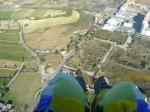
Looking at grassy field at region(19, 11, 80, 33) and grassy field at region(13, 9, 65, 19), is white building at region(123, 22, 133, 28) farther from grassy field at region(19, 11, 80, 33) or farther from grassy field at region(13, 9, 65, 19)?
grassy field at region(13, 9, 65, 19)

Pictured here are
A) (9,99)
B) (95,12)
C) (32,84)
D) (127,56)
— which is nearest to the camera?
(9,99)

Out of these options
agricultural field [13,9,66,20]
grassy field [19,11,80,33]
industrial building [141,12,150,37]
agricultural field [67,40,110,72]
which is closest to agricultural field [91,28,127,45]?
agricultural field [67,40,110,72]

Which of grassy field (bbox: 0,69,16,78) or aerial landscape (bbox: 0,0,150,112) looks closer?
aerial landscape (bbox: 0,0,150,112)

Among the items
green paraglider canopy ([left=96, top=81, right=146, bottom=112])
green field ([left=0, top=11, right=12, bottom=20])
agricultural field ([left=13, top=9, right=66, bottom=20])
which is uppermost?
green paraglider canopy ([left=96, top=81, right=146, bottom=112])

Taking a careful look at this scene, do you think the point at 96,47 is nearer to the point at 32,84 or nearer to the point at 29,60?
the point at 29,60

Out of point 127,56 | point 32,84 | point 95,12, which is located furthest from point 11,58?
point 95,12

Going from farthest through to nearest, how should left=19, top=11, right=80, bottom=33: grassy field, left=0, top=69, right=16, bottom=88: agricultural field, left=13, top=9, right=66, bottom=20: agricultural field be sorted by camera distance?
left=13, top=9, right=66, bottom=20: agricultural field, left=19, top=11, right=80, bottom=33: grassy field, left=0, top=69, right=16, bottom=88: agricultural field

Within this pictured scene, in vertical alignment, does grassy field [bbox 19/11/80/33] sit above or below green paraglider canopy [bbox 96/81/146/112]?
below
